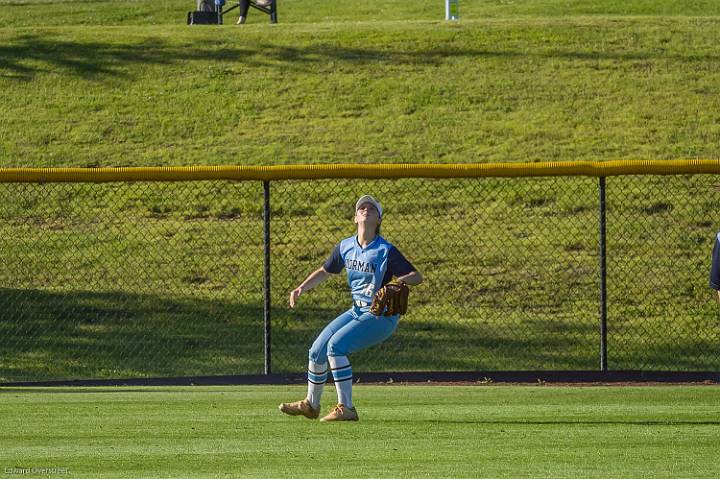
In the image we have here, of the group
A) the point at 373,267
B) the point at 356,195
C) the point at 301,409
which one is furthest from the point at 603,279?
the point at 356,195

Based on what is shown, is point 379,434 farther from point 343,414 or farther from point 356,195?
point 356,195

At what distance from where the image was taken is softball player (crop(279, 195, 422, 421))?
832 centimetres

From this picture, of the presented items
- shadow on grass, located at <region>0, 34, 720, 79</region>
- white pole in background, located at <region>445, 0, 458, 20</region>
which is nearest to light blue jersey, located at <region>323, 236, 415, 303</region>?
shadow on grass, located at <region>0, 34, 720, 79</region>

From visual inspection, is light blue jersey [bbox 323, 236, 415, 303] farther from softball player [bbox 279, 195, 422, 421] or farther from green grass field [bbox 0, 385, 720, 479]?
green grass field [bbox 0, 385, 720, 479]

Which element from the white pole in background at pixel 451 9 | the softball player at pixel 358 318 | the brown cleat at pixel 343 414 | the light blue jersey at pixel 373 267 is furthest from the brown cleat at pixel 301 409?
the white pole in background at pixel 451 9

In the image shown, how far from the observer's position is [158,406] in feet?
30.6

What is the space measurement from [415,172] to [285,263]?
4.33 metres

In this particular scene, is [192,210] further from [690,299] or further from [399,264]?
[399,264]

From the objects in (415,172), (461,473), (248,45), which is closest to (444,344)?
(415,172)

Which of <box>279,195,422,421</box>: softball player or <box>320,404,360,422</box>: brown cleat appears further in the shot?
<box>320,404,360,422</box>: brown cleat

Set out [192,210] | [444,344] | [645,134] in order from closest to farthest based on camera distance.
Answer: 1. [444,344]
2. [192,210]
3. [645,134]

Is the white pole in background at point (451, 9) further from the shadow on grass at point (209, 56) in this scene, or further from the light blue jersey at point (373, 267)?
the light blue jersey at point (373, 267)

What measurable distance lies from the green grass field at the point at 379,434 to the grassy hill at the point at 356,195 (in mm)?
2672

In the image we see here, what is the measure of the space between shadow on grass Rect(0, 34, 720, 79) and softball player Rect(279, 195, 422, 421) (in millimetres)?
16205
